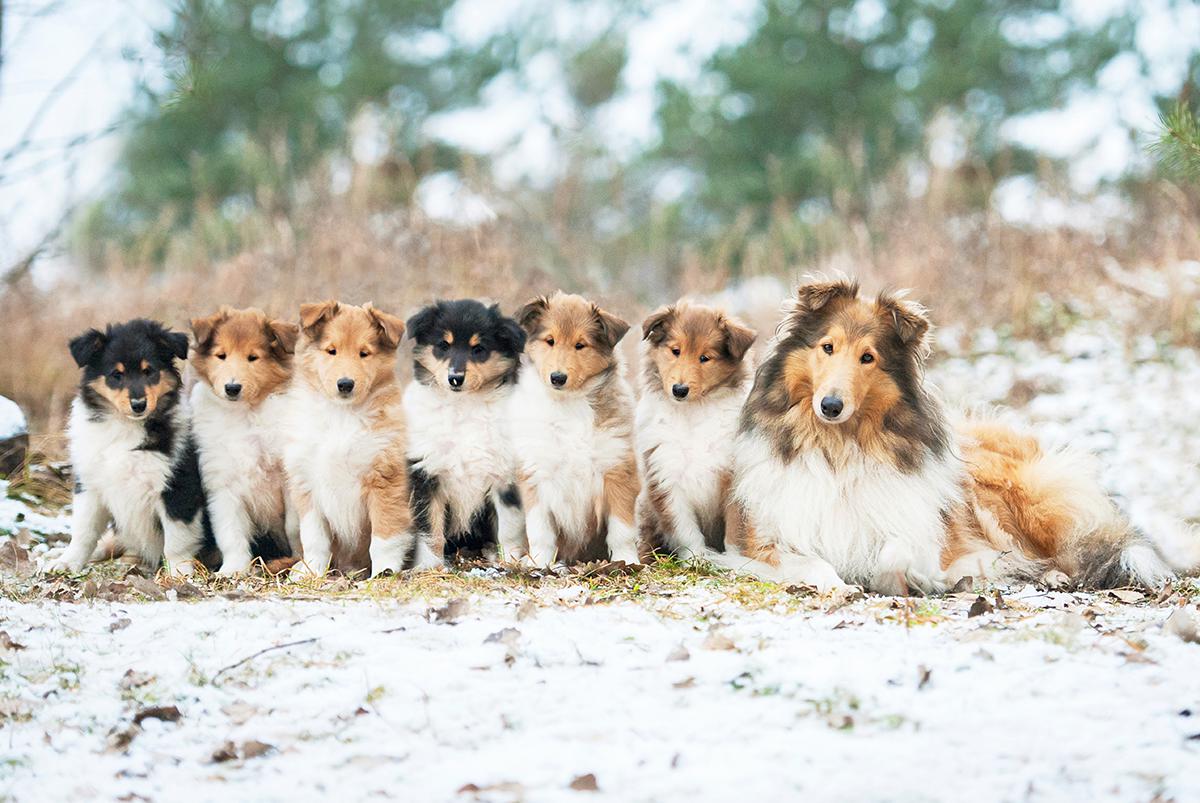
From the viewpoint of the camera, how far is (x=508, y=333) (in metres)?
5.87

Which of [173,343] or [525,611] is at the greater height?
[173,343]

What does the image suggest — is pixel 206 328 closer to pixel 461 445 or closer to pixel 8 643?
pixel 461 445

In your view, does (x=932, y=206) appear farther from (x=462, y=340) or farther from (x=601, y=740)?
(x=601, y=740)

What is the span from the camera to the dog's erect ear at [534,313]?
591cm

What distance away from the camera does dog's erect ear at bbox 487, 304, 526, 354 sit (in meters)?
5.86

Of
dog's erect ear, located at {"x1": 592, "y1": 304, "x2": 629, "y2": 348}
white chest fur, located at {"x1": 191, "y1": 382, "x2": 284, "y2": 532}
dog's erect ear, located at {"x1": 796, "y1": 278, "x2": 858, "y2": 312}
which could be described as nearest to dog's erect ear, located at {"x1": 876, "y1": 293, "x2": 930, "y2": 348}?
dog's erect ear, located at {"x1": 796, "y1": 278, "x2": 858, "y2": 312}

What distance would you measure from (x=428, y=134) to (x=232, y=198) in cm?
366

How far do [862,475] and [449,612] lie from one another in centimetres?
214

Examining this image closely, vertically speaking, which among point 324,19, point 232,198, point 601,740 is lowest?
point 601,740

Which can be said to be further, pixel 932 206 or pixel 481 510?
pixel 932 206

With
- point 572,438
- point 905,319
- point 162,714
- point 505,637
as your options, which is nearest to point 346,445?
point 572,438

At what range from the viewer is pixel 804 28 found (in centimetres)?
2023

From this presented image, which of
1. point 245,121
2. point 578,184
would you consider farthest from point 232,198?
point 578,184

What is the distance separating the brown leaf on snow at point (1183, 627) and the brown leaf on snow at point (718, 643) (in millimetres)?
1565
